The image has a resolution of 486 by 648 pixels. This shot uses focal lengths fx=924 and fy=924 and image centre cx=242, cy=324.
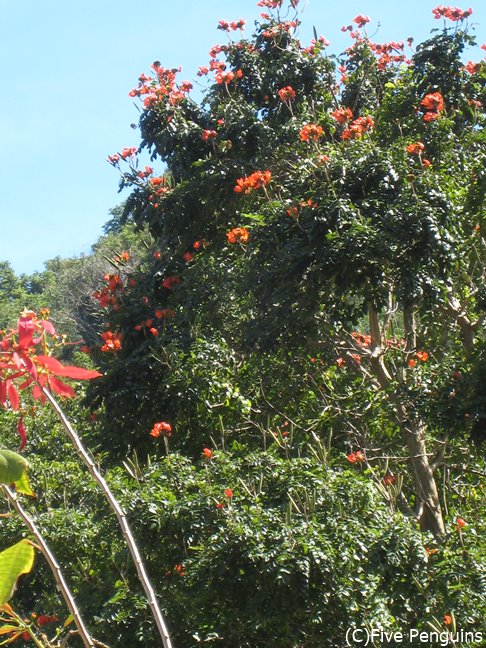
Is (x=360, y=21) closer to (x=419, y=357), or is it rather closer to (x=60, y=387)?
(x=419, y=357)

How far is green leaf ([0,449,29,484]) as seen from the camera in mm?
1108

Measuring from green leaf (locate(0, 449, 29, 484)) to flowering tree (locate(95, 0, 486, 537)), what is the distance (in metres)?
3.82

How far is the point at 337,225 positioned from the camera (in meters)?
5.32

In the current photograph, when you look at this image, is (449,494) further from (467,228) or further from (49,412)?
(49,412)

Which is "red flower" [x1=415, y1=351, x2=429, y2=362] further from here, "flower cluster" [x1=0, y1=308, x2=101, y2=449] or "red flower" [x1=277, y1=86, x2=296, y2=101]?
"flower cluster" [x1=0, y1=308, x2=101, y2=449]

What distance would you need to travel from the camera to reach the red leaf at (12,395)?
118 cm

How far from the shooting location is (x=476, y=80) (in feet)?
23.1

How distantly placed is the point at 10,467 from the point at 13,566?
0.12 m

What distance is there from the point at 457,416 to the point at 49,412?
5120 millimetres

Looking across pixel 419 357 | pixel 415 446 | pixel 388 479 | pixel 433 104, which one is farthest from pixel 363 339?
pixel 433 104

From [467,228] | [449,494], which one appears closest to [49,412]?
[449,494]

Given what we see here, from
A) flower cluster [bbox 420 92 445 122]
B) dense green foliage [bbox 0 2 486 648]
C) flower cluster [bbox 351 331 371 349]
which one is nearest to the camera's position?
dense green foliage [bbox 0 2 486 648]

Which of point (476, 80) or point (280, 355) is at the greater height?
point (476, 80)

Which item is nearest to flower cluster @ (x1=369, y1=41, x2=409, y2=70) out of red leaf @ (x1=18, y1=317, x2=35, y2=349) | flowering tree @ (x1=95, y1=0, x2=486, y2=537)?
flowering tree @ (x1=95, y1=0, x2=486, y2=537)
